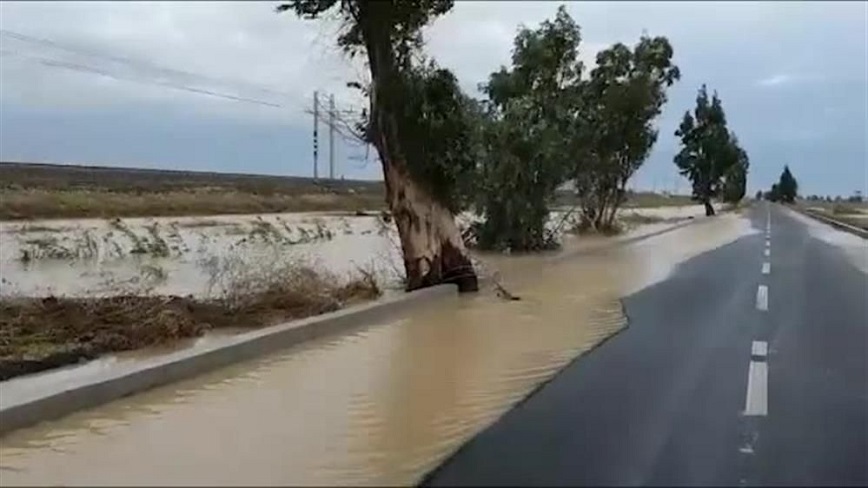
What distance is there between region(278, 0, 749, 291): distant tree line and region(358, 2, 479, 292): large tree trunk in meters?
0.02

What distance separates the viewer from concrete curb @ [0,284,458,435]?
816cm

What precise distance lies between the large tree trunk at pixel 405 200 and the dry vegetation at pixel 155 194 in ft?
21.7

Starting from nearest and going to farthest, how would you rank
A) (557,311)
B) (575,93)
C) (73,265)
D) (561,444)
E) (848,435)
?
(561,444) < (848,435) < (557,311) < (73,265) < (575,93)

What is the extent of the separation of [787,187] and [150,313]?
149 meters

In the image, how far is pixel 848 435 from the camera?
24.6 feet

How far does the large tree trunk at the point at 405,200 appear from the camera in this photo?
633 inches

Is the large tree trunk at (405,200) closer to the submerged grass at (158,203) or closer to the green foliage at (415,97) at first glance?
the green foliage at (415,97)

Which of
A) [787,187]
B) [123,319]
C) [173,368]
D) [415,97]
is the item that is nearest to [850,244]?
[415,97]

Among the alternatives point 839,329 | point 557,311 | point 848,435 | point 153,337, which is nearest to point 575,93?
point 557,311

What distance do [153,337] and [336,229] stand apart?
2949 centimetres

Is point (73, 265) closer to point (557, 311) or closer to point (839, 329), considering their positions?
point (557, 311)

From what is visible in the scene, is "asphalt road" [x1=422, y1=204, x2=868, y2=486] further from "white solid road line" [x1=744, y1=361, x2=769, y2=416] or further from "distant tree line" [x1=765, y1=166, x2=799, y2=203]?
"distant tree line" [x1=765, y1=166, x2=799, y2=203]

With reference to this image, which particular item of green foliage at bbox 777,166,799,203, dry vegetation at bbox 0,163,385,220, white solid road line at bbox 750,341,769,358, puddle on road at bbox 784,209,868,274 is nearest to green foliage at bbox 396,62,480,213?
white solid road line at bbox 750,341,769,358

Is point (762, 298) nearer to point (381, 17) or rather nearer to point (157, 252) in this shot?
point (381, 17)
